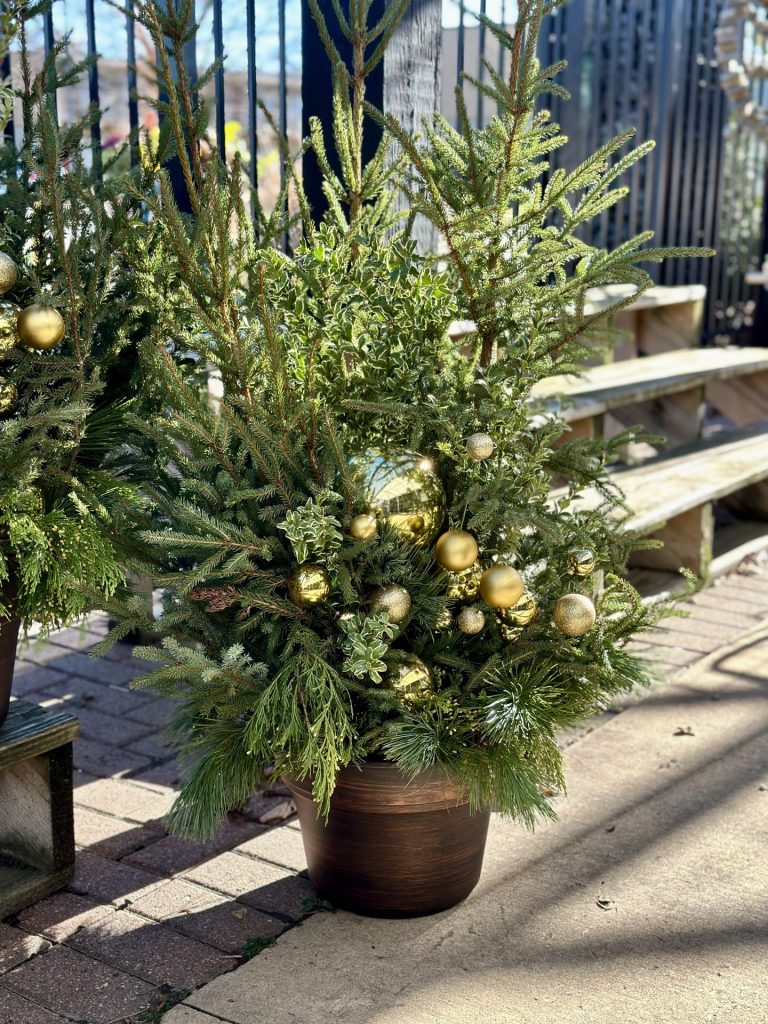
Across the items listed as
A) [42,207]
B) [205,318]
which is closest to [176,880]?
[205,318]

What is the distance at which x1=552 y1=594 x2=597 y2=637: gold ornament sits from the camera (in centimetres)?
214

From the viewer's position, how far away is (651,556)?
4508 mm

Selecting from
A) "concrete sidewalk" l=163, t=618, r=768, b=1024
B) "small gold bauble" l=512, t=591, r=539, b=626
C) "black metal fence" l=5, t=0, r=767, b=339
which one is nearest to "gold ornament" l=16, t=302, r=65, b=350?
"small gold bauble" l=512, t=591, r=539, b=626

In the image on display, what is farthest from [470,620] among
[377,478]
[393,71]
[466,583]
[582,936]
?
[393,71]

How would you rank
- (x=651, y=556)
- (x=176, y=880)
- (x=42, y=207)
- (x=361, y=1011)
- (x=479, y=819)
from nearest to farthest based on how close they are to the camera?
(x=361, y=1011) → (x=42, y=207) → (x=479, y=819) → (x=176, y=880) → (x=651, y=556)

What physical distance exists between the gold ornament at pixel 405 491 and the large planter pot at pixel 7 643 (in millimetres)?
724

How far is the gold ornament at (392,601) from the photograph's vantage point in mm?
2076

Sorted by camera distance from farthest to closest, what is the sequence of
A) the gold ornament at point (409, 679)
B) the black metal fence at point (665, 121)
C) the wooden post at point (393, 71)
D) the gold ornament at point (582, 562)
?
the black metal fence at point (665, 121) < the wooden post at point (393, 71) < the gold ornament at point (582, 562) < the gold ornament at point (409, 679)

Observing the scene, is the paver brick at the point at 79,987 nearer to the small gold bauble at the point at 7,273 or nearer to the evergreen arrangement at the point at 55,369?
the evergreen arrangement at the point at 55,369

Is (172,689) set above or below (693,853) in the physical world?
above

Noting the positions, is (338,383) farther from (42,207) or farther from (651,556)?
(651,556)

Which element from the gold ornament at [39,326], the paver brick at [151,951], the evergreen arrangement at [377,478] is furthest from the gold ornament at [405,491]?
the paver brick at [151,951]

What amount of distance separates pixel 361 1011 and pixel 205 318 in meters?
1.30

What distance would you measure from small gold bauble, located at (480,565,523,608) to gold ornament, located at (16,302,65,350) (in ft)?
3.06
